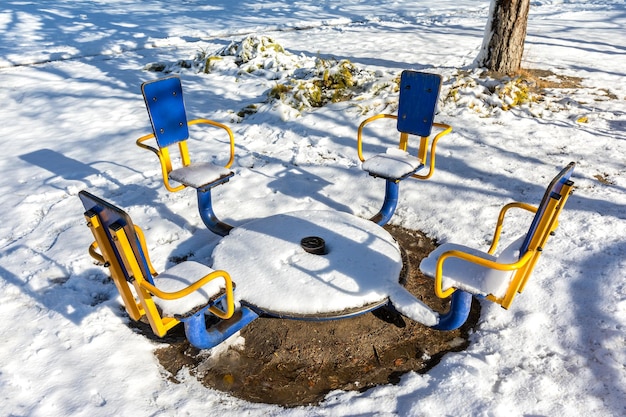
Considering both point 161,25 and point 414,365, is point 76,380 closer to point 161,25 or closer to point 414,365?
point 414,365

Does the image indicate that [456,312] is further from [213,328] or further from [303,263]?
[213,328]

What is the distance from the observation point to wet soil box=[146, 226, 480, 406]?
251 cm

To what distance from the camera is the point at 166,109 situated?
3529 mm

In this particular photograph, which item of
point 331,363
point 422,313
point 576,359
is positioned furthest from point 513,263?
point 331,363

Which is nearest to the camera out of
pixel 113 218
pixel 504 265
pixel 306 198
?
pixel 113 218

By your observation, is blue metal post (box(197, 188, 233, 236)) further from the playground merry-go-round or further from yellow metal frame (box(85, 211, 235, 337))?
yellow metal frame (box(85, 211, 235, 337))

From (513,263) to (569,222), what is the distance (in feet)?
6.32

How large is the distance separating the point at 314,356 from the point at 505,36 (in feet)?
18.1

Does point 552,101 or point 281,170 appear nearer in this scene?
point 281,170

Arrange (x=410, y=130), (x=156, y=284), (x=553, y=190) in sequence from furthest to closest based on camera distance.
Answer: (x=410, y=130) → (x=156, y=284) → (x=553, y=190)

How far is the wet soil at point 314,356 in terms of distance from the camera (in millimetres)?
2512

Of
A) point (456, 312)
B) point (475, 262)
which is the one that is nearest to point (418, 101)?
point (456, 312)

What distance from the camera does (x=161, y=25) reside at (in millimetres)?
12102

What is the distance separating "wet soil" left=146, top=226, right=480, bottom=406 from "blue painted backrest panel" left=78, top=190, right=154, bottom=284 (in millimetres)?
903
